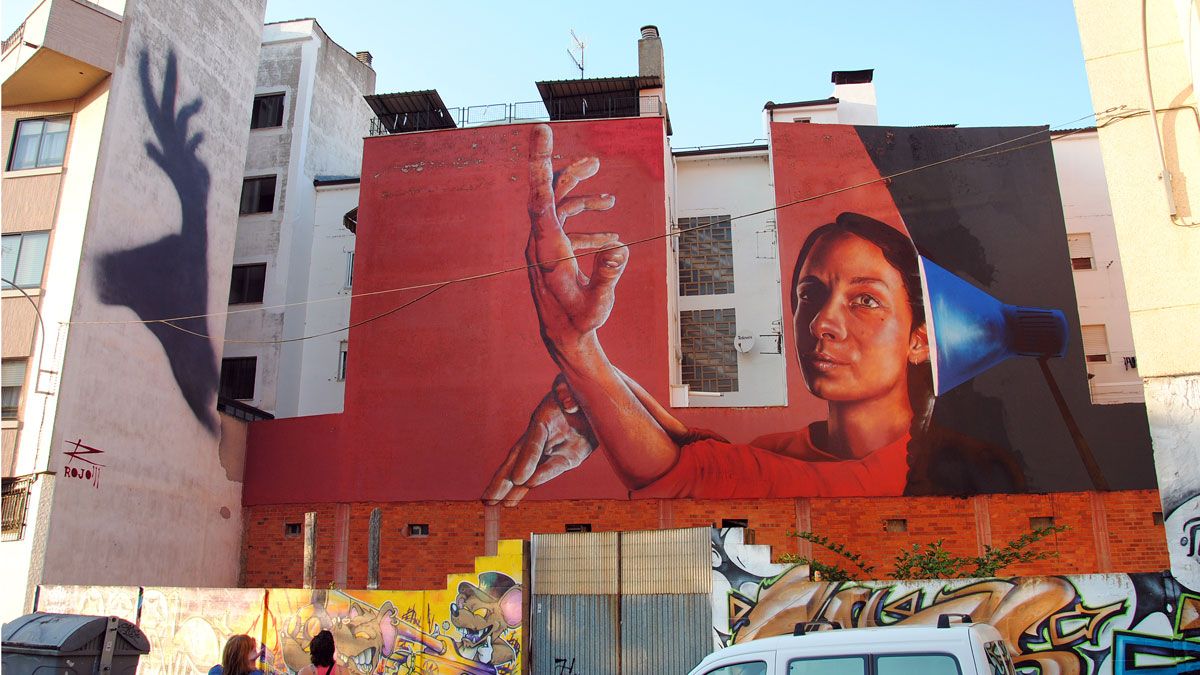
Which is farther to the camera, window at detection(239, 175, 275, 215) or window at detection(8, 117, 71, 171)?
window at detection(239, 175, 275, 215)

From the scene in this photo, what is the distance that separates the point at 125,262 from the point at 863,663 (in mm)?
18895

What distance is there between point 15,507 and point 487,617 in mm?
10301

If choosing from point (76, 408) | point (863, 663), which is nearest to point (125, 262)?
point (76, 408)

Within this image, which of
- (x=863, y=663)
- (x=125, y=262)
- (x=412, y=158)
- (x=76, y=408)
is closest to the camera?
(x=863, y=663)

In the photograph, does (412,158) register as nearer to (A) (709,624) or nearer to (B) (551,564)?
(B) (551,564)

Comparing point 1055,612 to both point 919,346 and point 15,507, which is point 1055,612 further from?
point 15,507

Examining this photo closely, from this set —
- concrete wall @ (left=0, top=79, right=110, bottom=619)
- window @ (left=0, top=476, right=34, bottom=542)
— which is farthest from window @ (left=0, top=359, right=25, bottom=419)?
window @ (left=0, top=476, right=34, bottom=542)

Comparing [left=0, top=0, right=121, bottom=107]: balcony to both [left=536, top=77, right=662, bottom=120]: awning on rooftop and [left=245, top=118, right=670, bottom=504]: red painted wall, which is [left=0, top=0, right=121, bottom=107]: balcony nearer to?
[left=245, top=118, right=670, bottom=504]: red painted wall

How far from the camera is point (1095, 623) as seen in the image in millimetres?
11641

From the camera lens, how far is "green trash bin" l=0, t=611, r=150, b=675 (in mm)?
9469

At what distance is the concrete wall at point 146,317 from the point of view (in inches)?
749

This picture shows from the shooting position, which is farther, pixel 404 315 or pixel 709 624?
pixel 404 315

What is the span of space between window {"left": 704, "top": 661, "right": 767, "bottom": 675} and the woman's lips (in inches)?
571

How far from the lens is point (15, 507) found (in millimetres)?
18359
